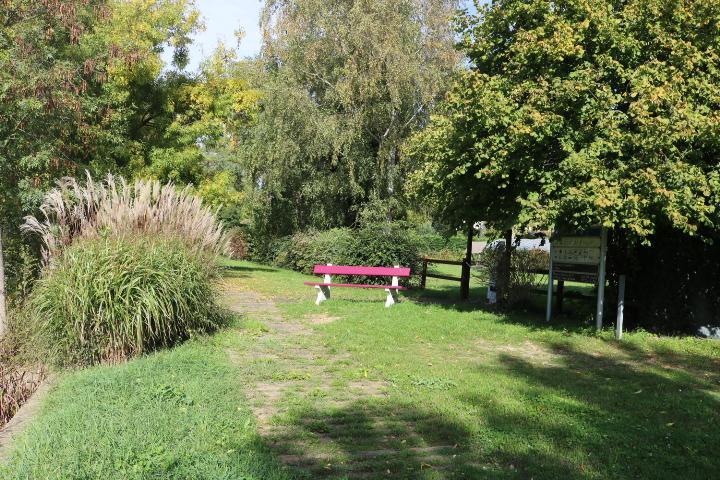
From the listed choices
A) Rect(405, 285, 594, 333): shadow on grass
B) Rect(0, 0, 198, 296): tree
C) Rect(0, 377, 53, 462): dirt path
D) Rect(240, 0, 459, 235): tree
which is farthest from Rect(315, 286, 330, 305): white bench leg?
Rect(240, 0, 459, 235): tree

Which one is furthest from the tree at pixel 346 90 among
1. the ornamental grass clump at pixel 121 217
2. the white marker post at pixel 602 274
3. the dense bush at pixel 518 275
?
the ornamental grass clump at pixel 121 217

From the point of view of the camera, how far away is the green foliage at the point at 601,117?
938 centimetres

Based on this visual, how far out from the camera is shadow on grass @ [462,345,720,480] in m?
4.71

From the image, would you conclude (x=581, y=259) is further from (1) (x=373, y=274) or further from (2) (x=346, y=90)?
(2) (x=346, y=90)

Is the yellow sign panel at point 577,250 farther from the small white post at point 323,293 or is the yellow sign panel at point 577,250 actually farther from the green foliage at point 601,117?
the small white post at point 323,293

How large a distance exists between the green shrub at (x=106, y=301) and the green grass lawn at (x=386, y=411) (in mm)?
531

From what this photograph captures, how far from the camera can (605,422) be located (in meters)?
5.79

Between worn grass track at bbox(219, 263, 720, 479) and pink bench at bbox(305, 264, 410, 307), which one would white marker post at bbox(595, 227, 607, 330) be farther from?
pink bench at bbox(305, 264, 410, 307)

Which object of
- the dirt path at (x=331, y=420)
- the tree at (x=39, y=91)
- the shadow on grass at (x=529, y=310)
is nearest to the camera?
the dirt path at (x=331, y=420)

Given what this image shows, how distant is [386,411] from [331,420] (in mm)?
590

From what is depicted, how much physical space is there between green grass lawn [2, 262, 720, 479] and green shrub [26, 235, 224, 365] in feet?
1.74

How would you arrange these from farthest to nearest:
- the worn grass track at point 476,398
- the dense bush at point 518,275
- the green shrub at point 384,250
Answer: the green shrub at point 384,250 < the dense bush at point 518,275 < the worn grass track at point 476,398

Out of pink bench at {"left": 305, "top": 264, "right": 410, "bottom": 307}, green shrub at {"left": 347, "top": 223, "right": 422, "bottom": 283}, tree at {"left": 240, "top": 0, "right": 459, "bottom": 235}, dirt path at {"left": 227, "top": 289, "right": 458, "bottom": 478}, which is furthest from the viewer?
tree at {"left": 240, "top": 0, "right": 459, "bottom": 235}

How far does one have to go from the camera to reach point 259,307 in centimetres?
1374
